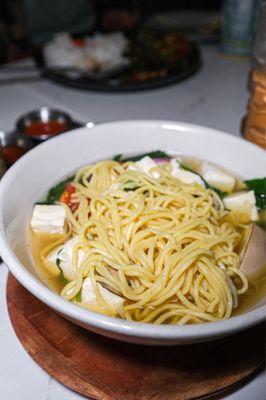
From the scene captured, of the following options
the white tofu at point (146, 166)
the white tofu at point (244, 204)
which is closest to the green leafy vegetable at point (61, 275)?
the white tofu at point (146, 166)

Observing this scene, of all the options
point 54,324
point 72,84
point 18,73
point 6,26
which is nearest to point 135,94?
point 72,84

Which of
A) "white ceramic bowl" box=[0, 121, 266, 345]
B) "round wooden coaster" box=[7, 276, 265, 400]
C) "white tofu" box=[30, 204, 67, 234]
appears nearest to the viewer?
"white ceramic bowl" box=[0, 121, 266, 345]

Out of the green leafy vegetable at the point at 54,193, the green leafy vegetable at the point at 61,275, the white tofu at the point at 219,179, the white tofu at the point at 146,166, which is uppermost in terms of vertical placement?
the white tofu at the point at 146,166

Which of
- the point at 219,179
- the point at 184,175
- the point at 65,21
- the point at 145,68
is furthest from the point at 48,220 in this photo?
the point at 65,21

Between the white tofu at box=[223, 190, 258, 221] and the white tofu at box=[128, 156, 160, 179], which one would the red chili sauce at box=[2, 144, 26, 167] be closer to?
the white tofu at box=[128, 156, 160, 179]

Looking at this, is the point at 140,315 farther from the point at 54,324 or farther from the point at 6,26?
the point at 6,26

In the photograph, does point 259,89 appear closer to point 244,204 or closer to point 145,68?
point 244,204

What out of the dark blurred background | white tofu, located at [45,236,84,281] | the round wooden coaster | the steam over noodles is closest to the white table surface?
the dark blurred background

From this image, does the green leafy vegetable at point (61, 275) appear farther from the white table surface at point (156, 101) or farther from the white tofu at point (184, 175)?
the white table surface at point (156, 101)
